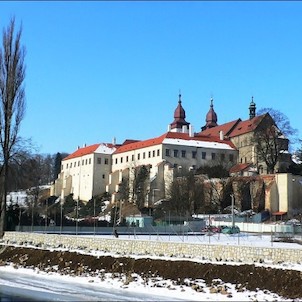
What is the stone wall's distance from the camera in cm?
2272

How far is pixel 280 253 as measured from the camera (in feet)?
73.9

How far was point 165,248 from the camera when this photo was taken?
27.1 metres

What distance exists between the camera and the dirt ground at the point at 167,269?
19750 millimetres

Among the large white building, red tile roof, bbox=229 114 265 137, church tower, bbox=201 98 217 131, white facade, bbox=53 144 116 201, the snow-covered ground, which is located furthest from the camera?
church tower, bbox=201 98 217 131

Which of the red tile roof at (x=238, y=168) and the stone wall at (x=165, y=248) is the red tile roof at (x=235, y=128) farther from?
the stone wall at (x=165, y=248)

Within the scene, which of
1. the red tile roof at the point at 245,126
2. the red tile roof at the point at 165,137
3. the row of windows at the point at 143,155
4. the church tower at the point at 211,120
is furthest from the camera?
the church tower at the point at 211,120

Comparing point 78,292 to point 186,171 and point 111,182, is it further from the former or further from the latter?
point 111,182

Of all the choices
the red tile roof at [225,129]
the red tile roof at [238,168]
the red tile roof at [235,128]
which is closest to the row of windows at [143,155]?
the red tile roof at [238,168]

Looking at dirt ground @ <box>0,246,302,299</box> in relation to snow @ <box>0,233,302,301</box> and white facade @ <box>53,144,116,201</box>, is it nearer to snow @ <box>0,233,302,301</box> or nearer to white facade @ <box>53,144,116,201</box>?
snow @ <box>0,233,302,301</box>

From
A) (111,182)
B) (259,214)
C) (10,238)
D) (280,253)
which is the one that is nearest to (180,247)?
(280,253)

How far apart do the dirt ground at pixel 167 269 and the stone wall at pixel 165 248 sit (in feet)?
5.08

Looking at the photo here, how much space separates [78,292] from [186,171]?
7649 cm

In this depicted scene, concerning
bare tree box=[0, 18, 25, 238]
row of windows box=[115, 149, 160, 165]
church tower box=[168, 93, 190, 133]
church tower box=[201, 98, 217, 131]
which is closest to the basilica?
row of windows box=[115, 149, 160, 165]

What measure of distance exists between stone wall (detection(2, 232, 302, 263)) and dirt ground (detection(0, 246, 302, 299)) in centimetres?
155
